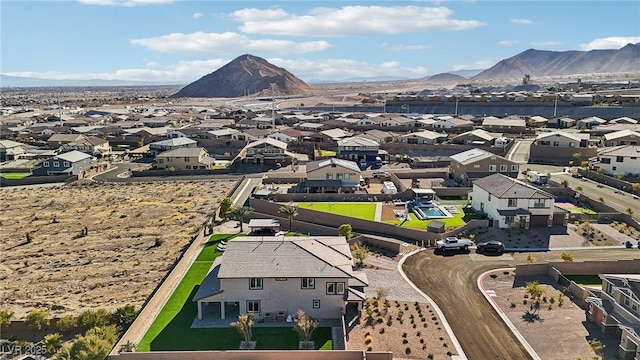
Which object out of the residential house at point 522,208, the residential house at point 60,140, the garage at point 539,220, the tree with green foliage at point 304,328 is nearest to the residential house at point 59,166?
→ the residential house at point 60,140

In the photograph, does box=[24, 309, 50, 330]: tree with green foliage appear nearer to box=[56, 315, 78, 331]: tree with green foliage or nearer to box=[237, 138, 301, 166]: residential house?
box=[56, 315, 78, 331]: tree with green foliage

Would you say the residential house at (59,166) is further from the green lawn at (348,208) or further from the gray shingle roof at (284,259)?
the gray shingle roof at (284,259)

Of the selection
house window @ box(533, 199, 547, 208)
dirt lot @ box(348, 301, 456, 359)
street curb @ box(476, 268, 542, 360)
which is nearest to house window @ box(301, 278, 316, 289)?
dirt lot @ box(348, 301, 456, 359)

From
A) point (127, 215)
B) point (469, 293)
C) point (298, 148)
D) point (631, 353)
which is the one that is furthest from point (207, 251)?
point (298, 148)

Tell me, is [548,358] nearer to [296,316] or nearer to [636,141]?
[296,316]

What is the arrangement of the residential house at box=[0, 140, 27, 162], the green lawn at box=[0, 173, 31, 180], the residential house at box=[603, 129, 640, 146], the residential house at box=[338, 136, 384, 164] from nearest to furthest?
1. the green lawn at box=[0, 173, 31, 180]
2. the residential house at box=[603, 129, 640, 146]
3. the residential house at box=[338, 136, 384, 164]
4. the residential house at box=[0, 140, 27, 162]

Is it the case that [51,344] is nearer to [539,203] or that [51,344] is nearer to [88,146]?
[539,203]

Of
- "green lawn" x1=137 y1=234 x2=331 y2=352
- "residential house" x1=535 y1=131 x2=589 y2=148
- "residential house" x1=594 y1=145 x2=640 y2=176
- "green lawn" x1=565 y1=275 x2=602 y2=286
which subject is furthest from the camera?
"residential house" x1=535 y1=131 x2=589 y2=148
